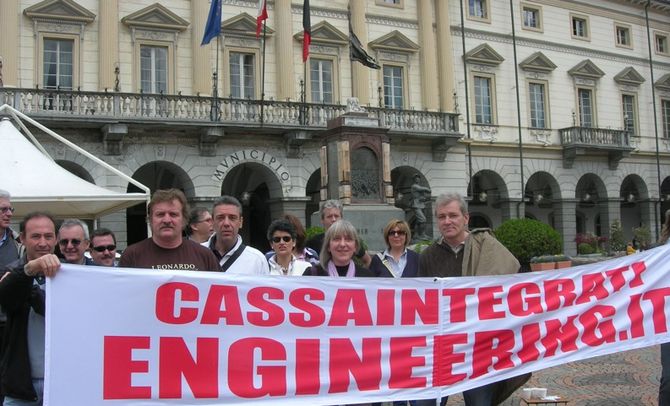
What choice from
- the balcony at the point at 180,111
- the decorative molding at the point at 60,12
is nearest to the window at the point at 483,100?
the balcony at the point at 180,111

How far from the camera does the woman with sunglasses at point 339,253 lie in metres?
5.50

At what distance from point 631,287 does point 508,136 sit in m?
27.2

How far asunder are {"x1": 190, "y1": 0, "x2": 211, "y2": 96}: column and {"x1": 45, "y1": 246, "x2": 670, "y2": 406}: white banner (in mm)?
21235

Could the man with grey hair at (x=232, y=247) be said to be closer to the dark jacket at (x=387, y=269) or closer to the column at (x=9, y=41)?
the dark jacket at (x=387, y=269)

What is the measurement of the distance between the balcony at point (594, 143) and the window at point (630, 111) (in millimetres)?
1769

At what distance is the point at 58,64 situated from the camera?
2381cm

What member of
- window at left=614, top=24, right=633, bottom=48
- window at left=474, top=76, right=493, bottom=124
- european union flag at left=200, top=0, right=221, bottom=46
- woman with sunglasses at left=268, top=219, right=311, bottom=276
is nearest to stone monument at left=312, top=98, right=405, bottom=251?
european union flag at left=200, top=0, right=221, bottom=46

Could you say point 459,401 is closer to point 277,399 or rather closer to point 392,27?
point 277,399

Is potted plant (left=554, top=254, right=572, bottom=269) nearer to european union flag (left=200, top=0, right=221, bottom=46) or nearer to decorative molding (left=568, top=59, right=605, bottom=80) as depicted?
european union flag (left=200, top=0, right=221, bottom=46)

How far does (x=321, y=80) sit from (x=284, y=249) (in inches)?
887

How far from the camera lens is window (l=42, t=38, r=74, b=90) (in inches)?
931

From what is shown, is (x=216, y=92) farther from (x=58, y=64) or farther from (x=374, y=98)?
(x=374, y=98)

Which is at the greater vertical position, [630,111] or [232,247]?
[630,111]

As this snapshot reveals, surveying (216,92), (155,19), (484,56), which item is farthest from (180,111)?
(484,56)
